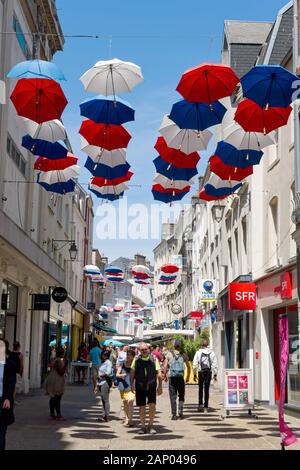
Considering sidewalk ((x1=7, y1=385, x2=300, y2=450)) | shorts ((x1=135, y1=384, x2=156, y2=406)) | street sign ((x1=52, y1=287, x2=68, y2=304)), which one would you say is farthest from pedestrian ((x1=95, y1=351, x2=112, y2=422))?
street sign ((x1=52, y1=287, x2=68, y2=304))

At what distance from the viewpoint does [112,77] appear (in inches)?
495

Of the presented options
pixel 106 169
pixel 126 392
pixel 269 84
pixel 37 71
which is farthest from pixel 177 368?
pixel 37 71

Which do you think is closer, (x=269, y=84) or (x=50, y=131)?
(x=269, y=84)

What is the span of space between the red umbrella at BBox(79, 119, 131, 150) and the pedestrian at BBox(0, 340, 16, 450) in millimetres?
5962

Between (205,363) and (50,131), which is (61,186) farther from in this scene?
(205,363)

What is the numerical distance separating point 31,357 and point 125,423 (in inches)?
489

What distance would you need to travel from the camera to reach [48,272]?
22.6 m

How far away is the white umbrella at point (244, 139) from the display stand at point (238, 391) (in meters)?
5.76

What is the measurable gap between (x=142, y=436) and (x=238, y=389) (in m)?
4.41

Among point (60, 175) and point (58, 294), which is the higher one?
point (60, 175)

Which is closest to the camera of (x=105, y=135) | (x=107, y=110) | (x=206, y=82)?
(x=206, y=82)

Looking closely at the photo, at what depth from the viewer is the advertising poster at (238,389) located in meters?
16.5
